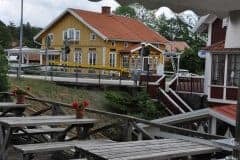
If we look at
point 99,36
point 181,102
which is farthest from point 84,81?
point 99,36

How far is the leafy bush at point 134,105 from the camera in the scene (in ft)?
92.7

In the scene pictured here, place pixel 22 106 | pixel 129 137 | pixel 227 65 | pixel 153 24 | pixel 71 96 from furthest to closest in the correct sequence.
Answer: pixel 153 24, pixel 71 96, pixel 227 65, pixel 22 106, pixel 129 137

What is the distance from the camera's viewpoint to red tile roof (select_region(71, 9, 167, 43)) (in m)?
49.7

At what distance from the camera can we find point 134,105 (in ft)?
96.1

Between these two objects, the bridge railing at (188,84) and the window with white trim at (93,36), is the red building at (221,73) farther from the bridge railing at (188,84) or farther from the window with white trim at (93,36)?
the window with white trim at (93,36)

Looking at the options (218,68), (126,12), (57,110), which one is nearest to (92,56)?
(218,68)

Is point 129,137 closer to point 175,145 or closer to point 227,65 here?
point 175,145

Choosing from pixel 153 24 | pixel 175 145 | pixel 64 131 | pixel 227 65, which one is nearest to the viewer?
pixel 175 145

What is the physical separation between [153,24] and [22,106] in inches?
3432

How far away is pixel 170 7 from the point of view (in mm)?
4180

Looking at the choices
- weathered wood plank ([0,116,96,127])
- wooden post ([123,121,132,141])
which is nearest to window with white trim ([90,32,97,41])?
weathered wood plank ([0,116,96,127])

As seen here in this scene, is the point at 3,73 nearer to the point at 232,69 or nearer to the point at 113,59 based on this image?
the point at 232,69

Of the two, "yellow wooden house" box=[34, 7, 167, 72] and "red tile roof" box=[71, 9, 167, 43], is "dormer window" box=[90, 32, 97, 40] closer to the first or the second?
"yellow wooden house" box=[34, 7, 167, 72]

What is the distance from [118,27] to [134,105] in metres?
24.2
